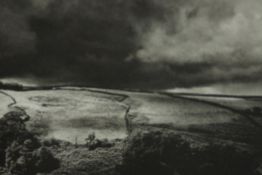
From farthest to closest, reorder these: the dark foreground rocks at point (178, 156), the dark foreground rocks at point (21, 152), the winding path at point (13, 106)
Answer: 1. the winding path at point (13, 106)
2. the dark foreground rocks at point (178, 156)
3. the dark foreground rocks at point (21, 152)

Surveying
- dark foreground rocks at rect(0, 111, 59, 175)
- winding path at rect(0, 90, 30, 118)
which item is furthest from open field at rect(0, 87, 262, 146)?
dark foreground rocks at rect(0, 111, 59, 175)

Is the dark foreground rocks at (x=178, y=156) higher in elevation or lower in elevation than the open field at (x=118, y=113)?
lower

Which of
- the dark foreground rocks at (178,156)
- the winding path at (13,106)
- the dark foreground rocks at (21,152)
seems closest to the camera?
the dark foreground rocks at (21,152)

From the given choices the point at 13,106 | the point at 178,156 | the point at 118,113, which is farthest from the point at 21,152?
the point at 178,156

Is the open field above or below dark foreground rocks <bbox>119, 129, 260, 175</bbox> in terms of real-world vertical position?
above

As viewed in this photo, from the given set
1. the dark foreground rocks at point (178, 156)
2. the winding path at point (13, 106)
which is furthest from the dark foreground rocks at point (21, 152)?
the dark foreground rocks at point (178, 156)

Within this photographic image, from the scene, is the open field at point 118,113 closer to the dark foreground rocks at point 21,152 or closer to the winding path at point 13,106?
the winding path at point 13,106

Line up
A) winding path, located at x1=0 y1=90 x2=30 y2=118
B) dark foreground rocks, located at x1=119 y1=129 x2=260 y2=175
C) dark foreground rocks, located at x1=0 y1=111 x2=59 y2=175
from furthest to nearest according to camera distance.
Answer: winding path, located at x1=0 y1=90 x2=30 y2=118, dark foreground rocks, located at x1=119 y1=129 x2=260 y2=175, dark foreground rocks, located at x1=0 y1=111 x2=59 y2=175

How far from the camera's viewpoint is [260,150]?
2.89 m

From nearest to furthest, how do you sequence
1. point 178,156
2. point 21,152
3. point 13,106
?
point 21,152 < point 178,156 < point 13,106

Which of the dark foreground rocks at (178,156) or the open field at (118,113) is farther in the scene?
the open field at (118,113)

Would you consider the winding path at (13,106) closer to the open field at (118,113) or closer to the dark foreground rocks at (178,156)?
the open field at (118,113)

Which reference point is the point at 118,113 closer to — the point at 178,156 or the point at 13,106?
the point at 178,156

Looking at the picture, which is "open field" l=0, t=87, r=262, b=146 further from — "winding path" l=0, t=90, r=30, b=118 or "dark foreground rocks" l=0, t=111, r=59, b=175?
"dark foreground rocks" l=0, t=111, r=59, b=175
